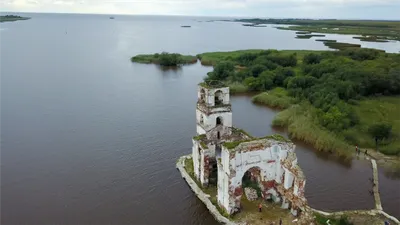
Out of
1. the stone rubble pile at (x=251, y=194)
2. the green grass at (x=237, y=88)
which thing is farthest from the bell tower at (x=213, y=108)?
the green grass at (x=237, y=88)

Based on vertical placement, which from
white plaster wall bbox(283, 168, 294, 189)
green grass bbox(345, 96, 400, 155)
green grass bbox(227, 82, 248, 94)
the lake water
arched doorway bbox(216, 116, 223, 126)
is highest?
arched doorway bbox(216, 116, 223, 126)

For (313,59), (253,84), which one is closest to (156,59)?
(253,84)

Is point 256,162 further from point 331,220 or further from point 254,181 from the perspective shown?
point 331,220

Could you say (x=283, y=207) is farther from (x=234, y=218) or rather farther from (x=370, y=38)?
(x=370, y=38)

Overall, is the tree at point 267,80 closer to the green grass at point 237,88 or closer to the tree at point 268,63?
the green grass at point 237,88

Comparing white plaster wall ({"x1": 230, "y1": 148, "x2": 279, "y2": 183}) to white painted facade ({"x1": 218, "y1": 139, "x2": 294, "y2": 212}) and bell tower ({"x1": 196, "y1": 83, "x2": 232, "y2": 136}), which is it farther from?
bell tower ({"x1": 196, "y1": 83, "x2": 232, "y2": 136})

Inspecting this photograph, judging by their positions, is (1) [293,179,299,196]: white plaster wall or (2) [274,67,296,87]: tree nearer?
(1) [293,179,299,196]: white plaster wall

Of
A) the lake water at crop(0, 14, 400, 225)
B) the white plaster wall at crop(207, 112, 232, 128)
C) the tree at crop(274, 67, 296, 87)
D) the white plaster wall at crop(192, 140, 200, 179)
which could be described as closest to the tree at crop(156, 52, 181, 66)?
the lake water at crop(0, 14, 400, 225)
